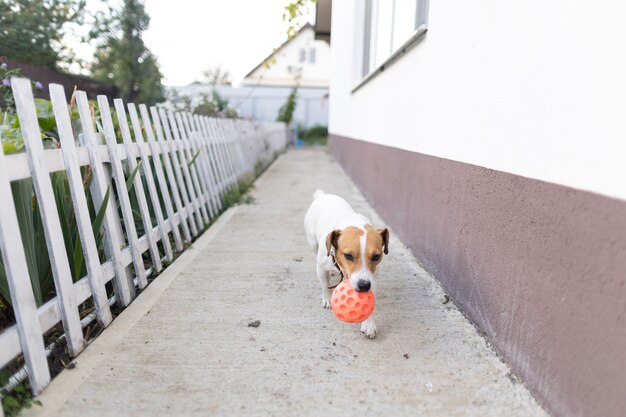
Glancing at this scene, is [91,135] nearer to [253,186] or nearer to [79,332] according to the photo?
[79,332]

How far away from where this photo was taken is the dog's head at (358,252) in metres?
2.36

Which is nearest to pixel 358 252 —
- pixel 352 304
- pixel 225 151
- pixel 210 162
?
pixel 352 304

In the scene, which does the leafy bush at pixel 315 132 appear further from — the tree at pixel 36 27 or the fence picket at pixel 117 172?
the fence picket at pixel 117 172

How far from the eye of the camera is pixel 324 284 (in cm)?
295

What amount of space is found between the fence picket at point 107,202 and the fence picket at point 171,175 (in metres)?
1.19

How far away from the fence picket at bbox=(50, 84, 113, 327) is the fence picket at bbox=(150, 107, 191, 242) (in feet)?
5.07

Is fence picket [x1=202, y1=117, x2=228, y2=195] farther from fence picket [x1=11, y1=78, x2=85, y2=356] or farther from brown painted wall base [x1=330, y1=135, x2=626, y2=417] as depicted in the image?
fence picket [x1=11, y1=78, x2=85, y2=356]

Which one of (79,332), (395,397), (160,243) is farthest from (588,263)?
(160,243)

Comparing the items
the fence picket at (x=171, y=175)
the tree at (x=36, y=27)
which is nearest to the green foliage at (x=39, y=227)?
the fence picket at (x=171, y=175)

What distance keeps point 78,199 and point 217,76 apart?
45491 millimetres

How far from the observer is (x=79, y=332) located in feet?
7.73

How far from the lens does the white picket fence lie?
196 cm

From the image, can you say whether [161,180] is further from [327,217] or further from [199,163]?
[327,217]

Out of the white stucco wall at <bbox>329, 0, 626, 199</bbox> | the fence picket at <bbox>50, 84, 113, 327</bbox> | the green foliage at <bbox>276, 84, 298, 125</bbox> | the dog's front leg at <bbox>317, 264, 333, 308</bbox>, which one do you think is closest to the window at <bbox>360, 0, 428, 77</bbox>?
the white stucco wall at <bbox>329, 0, 626, 199</bbox>
